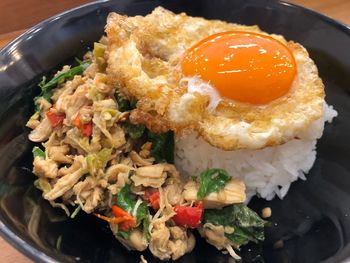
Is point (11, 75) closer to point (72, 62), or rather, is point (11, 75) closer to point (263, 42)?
point (72, 62)

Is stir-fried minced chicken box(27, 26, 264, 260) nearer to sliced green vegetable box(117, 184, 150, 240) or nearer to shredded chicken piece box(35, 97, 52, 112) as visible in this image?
sliced green vegetable box(117, 184, 150, 240)

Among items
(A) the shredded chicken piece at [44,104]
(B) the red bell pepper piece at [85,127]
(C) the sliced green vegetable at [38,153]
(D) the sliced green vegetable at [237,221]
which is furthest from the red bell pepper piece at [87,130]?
(D) the sliced green vegetable at [237,221]

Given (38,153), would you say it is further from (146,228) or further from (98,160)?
(146,228)

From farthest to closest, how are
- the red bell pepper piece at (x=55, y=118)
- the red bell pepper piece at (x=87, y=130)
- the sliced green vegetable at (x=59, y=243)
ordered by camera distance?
the red bell pepper piece at (x=55, y=118) → the red bell pepper piece at (x=87, y=130) → the sliced green vegetable at (x=59, y=243)

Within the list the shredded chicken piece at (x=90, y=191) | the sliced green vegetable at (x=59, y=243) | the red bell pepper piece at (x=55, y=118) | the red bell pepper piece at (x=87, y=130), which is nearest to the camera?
the sliced green vegetable at (x=59, y=243)

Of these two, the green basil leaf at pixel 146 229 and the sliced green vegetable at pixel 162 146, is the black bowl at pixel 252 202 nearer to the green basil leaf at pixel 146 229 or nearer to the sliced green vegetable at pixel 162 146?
the green basil leaf at pixel 146 229

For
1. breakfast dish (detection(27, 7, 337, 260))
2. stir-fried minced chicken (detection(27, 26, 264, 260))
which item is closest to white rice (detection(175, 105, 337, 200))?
breakfast dish (detection(27, 7, 337, 260))

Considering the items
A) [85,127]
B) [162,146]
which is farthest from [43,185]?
[162,146]
